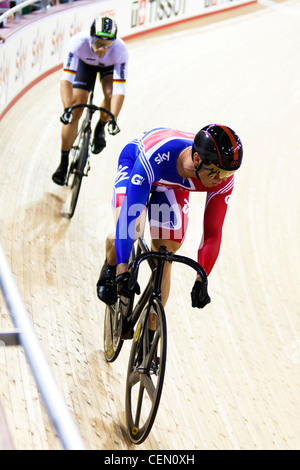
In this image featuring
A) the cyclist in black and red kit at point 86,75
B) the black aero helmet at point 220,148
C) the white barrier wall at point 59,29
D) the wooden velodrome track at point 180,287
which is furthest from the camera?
the white barrier wall at point 59,29

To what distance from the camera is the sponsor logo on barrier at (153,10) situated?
10.2 metres

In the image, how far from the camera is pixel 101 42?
14.8ft

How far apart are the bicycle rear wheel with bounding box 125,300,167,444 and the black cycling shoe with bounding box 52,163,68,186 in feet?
8.25

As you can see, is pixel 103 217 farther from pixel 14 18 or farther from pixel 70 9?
pixel 70 9

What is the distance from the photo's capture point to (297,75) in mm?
9359

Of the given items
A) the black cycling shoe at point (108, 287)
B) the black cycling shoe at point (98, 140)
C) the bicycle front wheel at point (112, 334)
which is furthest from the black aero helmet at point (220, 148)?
the black cycling shoe at point (98, 140)

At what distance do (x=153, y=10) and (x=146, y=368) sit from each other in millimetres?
9250

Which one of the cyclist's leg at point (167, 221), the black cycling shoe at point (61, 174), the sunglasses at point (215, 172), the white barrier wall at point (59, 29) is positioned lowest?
the cyclist's leg at point (167, 221)

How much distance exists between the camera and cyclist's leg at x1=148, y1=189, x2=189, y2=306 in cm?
282

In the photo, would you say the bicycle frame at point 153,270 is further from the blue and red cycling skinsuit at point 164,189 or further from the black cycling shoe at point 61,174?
the black cycling shoe at point 61,174

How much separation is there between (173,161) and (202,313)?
1709mm

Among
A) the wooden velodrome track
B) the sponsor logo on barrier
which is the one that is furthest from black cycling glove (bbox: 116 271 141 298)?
the sponsor logo on barrier

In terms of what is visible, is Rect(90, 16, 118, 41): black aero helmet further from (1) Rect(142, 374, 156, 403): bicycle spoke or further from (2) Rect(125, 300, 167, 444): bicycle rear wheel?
(1) Rect(142, 374, 156, 403): bicycle spoke

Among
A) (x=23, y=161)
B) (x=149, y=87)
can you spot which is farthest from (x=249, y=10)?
(x=23, y=161)
